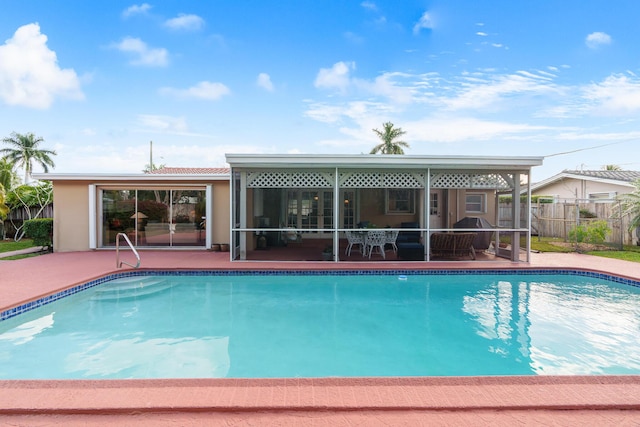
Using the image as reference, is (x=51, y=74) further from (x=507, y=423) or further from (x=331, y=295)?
(x=507, y=423)

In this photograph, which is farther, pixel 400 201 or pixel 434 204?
pixel 434 204

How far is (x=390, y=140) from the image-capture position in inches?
1479

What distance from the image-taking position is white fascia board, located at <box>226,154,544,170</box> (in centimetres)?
894

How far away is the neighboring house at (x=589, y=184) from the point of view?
611 inches

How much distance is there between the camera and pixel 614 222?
12984 mm

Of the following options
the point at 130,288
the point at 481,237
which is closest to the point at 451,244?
the point at 481,237

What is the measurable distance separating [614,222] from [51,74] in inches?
837

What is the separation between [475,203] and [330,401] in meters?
14.0

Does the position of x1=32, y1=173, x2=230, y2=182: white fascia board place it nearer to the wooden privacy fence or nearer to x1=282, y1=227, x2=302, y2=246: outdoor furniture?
x1=282, y1=227, x2=302, y2=246: outdoor furniture

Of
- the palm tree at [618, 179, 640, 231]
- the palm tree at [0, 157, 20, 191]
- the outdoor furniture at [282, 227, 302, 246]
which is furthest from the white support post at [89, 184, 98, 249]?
the palm tree at [618, 179, 640, 231]

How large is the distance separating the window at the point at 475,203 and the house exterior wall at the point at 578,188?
9.15 ft

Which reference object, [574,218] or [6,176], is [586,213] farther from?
[6,176]

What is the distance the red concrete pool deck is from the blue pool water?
0.89 m

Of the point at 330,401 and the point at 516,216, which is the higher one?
the point at 516,216
